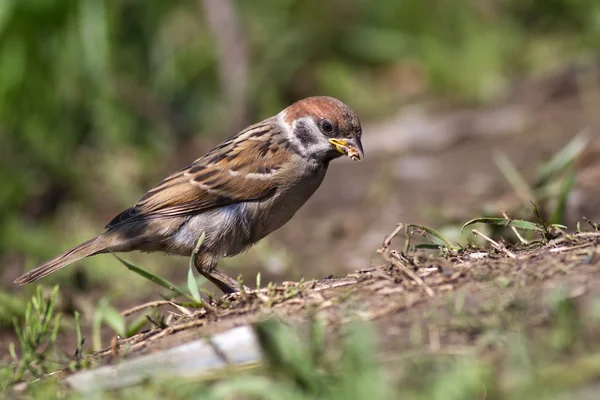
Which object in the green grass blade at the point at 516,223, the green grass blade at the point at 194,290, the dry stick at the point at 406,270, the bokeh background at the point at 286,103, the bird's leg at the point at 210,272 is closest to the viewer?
the dry stick at the point at 406,270

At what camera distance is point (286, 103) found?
9.52 meters

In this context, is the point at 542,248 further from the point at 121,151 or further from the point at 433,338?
the point at 121,151

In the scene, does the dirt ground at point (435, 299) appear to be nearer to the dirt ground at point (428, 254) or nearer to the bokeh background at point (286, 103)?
the dirt ground at point (428, 254)

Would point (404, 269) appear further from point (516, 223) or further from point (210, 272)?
point (210, 272)

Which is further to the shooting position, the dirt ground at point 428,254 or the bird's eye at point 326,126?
the bird's eye at point 326,126

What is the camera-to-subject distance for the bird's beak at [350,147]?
496 cm

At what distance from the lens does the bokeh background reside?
6887mm

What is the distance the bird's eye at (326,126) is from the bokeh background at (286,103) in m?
1.21

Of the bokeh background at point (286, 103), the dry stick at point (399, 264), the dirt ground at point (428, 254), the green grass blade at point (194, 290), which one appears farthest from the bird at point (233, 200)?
the dry stick at point (399, 264)

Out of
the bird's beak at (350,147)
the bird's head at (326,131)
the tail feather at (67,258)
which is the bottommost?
the tail feather at (67,258)

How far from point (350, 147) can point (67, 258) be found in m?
1.61

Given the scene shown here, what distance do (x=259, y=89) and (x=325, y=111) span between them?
4293 millimetres

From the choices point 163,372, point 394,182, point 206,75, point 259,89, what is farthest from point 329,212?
point 163,372

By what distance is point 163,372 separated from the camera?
9.21 feet
